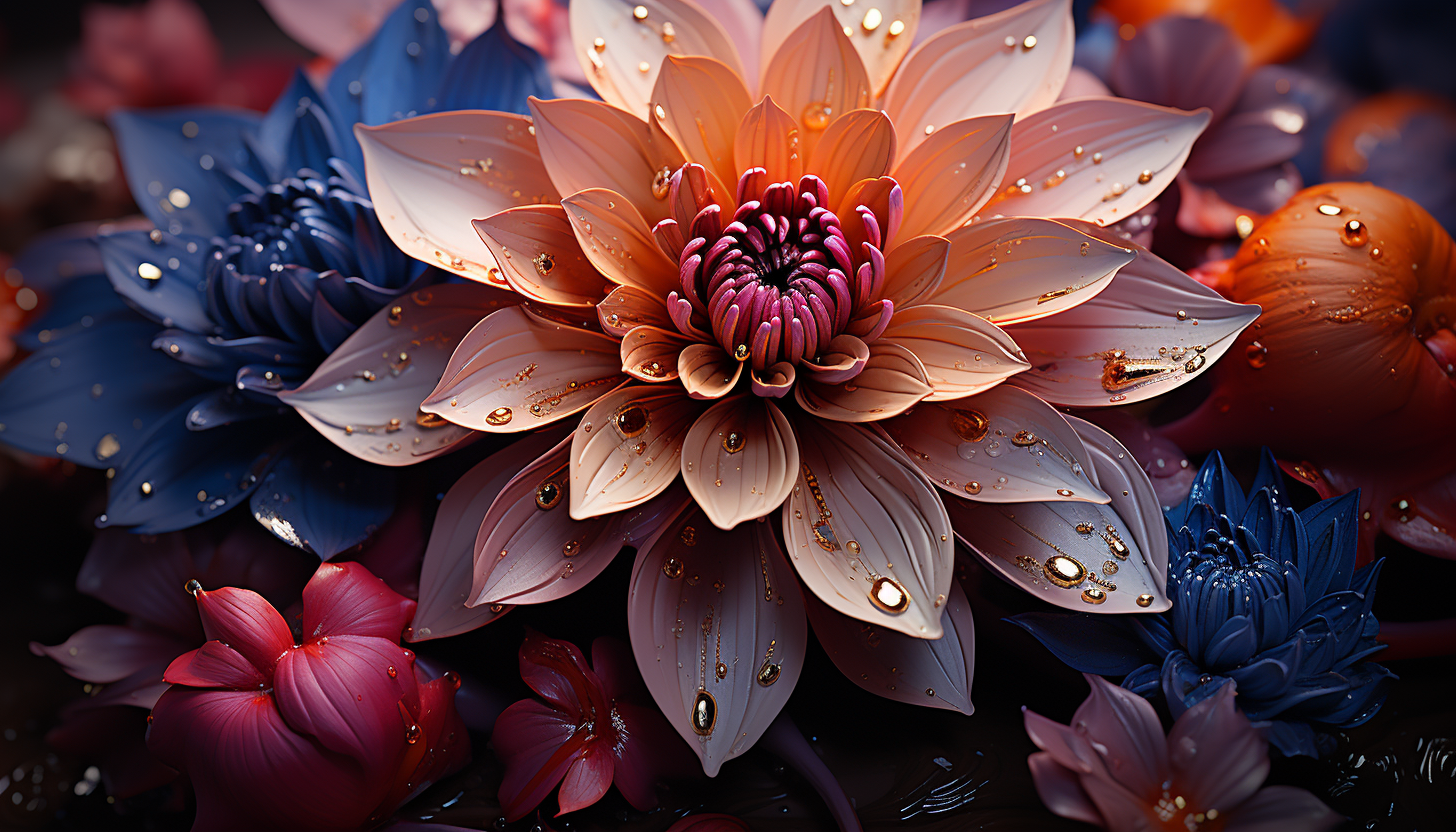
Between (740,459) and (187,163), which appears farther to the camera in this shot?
(187,163)

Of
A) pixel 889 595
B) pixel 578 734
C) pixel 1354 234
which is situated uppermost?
pixel 1354 234

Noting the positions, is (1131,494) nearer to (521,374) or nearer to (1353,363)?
(1353,363)

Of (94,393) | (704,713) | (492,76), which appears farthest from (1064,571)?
(94,393)

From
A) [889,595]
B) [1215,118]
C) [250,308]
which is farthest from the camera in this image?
[1215,118]

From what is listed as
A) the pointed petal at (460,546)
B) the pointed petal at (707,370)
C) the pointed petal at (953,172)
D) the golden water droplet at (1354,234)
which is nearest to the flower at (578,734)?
the pointed petal at (460,546)

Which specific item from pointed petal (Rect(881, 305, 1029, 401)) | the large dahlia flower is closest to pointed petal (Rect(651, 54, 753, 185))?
the large dahlia flower

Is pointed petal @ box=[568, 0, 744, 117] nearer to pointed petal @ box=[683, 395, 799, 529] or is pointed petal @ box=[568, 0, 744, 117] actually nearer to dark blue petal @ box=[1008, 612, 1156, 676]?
pointed petal @ box=[683, 395, 799, 529]

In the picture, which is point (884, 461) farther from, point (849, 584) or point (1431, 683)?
point (1431, 683)
